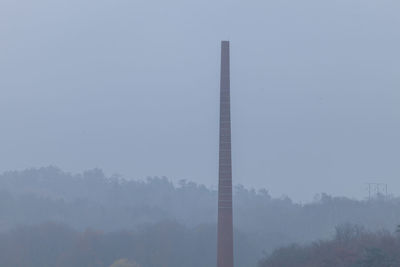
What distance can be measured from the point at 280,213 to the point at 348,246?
180 ft

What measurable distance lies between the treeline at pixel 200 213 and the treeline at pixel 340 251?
78.0 ft

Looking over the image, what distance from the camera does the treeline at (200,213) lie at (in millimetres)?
75312

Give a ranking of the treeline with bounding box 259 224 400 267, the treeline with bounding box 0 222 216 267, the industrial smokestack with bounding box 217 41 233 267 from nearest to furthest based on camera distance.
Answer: the treeline with bounding box 259 224 400 267 < the industrial smokestack with bounding box 217 41 233 267 < the treeline with bounding box 0 222 216 267

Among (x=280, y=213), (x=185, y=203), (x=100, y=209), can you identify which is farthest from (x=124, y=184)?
(x=280, y=213)

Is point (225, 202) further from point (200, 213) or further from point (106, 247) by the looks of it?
point (200, 213)

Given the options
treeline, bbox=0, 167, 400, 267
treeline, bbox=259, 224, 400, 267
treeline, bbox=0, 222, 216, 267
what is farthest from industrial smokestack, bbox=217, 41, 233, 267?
treeline, bbox=0, 167, 400, 267

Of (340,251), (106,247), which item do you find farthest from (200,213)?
(340,251)

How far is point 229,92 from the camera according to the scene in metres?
36.4

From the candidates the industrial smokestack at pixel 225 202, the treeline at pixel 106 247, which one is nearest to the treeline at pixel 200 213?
the treeline at pixel 106 247

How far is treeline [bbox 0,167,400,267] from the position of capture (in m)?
75.3

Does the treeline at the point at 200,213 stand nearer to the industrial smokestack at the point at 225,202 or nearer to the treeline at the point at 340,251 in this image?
the treeline at the point at 340,251

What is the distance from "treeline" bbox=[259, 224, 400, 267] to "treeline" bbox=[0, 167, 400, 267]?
23770 millimetres

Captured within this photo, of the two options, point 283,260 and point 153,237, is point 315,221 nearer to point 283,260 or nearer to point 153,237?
point 153,237

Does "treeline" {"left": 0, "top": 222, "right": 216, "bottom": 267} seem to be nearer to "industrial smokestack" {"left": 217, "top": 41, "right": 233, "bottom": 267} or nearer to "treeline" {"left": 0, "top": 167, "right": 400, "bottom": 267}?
"treeline" {"left": 0, "top": 167, "right": 400, "bottom": 267}
